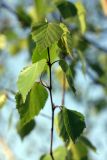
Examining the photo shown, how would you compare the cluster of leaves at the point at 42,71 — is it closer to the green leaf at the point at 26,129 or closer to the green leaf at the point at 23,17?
the green leaf at the point at 26,129

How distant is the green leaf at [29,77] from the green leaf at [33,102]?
7cm

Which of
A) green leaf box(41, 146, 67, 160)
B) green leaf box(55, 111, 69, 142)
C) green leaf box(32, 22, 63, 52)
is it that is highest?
green leaf box(32, 22, 63, 52)

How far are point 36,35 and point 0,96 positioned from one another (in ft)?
1.59

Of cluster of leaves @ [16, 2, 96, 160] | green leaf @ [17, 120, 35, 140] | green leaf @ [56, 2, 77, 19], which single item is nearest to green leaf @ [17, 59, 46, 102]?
cluster of leaves @ [16, 2, 96, 160]

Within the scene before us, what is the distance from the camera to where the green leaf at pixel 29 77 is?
97 centimetres

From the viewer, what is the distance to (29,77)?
0.98 metres

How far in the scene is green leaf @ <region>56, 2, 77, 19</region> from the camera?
4.96 ft

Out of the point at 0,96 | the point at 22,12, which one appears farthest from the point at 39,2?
the point at 0,96

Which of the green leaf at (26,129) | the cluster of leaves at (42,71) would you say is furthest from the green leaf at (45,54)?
the green leaf at (26,129)

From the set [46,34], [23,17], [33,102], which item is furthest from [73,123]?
[23,17]

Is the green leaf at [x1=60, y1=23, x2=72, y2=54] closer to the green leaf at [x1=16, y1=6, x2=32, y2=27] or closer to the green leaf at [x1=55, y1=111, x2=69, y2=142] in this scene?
the green leaf at [x1=55, y1=111, x2=69, y2=142]

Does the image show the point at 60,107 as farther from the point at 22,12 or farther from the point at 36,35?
the point at 22,12

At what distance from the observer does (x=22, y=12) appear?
2.22 metres

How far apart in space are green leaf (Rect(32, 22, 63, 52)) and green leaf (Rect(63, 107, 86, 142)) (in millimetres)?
177
